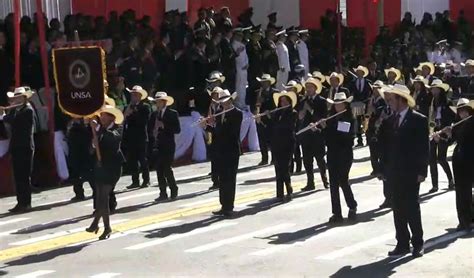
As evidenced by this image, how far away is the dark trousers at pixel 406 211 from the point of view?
13062mm

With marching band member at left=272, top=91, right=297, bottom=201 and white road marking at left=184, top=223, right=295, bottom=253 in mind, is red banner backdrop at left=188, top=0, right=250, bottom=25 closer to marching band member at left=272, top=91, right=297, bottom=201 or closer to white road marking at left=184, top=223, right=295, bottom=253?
marching band member at left=272, top=91, right=297, bottom=201

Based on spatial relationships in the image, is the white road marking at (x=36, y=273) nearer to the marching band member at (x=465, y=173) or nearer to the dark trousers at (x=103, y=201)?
the dark trousers at (x=103, y=201)

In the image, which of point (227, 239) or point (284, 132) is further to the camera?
point (284, 132)

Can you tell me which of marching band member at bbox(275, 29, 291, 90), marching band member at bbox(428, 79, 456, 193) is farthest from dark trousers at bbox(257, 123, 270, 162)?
marching band member at bbox(428, 79, 456, 193)

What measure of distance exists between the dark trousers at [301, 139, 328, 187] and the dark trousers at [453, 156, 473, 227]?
4376mm

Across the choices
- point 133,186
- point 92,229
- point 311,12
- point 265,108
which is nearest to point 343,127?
point 92,229

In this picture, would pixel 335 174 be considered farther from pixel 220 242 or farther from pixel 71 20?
pixel 71 20

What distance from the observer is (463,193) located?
1500 centimetres

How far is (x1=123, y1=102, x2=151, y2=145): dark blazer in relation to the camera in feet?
66.1

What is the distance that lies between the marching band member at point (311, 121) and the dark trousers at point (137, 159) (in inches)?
125

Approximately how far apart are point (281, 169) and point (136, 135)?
3.43 m

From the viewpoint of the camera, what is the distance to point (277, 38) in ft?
91.6

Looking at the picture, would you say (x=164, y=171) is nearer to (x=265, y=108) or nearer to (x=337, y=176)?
(x=265, y=108)

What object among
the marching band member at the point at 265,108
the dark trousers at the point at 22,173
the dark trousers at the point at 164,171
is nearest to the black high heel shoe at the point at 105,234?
the dark trousers at the point at 22,173
